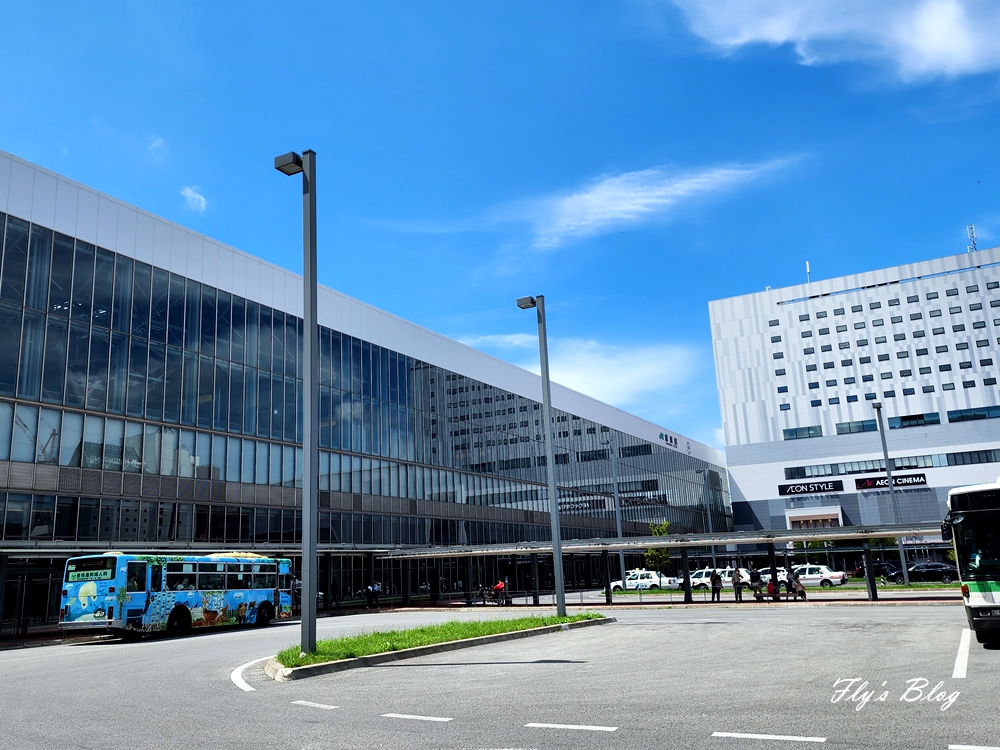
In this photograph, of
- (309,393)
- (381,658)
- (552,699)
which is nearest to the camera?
(552,699)

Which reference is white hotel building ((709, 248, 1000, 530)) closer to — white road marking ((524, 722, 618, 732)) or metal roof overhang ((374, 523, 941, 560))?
metal roof overhang ((374, 523, 941, 560))

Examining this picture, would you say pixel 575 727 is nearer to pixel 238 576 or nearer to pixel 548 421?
pixel 548 421

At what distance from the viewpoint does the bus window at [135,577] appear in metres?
25.8

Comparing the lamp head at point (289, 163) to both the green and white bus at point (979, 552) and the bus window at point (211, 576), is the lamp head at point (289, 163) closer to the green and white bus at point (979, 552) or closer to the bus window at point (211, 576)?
the green and white bus at point (979, 552)

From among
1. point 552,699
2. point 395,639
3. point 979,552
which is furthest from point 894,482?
point 552,699

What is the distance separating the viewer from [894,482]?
86062mm

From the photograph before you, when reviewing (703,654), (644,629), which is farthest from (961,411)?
(703,654)

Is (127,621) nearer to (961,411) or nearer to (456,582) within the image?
(456,582)

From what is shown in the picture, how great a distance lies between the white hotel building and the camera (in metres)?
85.7

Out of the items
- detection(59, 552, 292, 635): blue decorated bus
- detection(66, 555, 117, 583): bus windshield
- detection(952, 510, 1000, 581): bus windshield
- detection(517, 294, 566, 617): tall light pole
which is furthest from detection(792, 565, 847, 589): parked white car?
detection(66, 555, 117, 583): bus windshield

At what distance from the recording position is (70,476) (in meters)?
32.9

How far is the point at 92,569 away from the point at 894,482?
8232 centimetres

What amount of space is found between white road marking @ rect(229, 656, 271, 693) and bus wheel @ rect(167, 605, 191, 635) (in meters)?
12.0

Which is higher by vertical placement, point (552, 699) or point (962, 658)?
point (552, 699)
